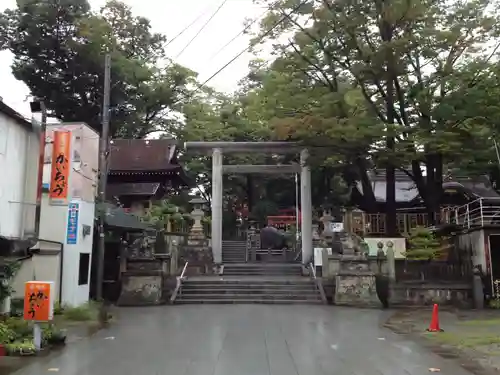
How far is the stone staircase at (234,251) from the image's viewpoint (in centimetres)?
2892

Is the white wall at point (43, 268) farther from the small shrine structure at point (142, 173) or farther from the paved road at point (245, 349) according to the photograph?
the small shrine structure at point (142, 173)

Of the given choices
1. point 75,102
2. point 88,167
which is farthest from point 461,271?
point 75,102

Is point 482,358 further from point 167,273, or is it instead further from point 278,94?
point 278,94

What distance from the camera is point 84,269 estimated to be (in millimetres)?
16234

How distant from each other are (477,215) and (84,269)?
1626 centimetres

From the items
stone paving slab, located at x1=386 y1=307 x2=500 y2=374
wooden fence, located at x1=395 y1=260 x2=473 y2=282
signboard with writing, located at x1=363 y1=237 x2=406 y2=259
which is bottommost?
stone paving slab, located at x1=386 y1=307 x2=500 y2=374

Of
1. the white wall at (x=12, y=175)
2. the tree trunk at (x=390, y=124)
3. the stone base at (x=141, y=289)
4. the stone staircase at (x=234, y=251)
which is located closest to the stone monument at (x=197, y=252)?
the stone staircase at (x=234, y=251)

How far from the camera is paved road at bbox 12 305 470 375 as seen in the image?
301 inches

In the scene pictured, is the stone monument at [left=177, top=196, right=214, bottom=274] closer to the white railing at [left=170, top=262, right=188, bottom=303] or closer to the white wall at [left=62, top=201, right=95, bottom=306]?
the white railing at [left=170, top=262, right=188, bottom=303]

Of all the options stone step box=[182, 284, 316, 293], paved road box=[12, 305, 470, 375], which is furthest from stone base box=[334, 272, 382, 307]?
paved road box=[12, 305, 470, 375]

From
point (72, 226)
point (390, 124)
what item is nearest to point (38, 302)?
point (72, 226)

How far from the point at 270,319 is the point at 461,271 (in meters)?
11.0

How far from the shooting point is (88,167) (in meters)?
18.1

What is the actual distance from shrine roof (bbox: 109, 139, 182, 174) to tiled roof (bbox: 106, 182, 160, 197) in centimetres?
78
